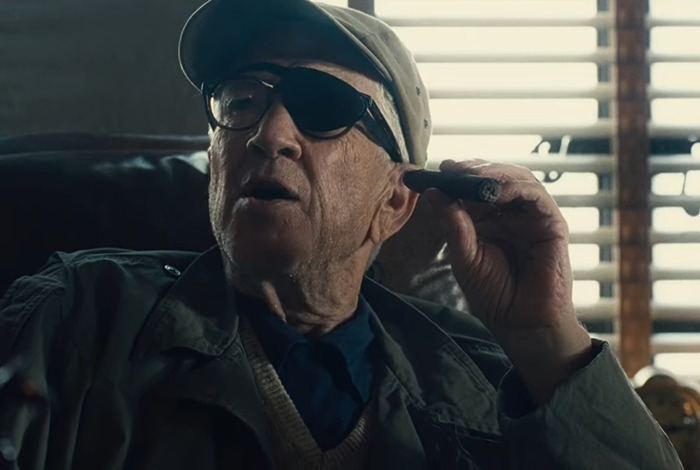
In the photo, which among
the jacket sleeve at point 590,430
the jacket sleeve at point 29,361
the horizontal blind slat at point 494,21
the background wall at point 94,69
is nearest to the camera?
the jacket sleeve at point 29,361

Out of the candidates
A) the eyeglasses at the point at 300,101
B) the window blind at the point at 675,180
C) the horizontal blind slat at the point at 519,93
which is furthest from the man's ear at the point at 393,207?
the window blind at the point at 675,180

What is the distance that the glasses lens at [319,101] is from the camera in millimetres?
1237

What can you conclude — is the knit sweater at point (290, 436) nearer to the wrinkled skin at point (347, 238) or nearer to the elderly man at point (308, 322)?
the elderly man at point (308, 322)

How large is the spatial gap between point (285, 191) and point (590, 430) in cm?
53

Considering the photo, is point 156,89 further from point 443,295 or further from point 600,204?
point 600,204

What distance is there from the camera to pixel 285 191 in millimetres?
1219

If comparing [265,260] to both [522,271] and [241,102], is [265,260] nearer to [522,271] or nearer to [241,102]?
[241,102]

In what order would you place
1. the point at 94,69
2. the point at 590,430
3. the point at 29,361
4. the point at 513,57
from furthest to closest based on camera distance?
1. the point at 513,57
2. the point at 94,69
3. the point at 590,430
4. the point at 29,361

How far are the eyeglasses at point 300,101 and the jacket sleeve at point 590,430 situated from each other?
1.61 feet

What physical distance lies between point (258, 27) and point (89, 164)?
0.40 m

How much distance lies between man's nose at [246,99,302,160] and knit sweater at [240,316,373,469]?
28cm

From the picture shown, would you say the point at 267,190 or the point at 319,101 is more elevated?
the point at 319,101

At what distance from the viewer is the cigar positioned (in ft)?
3.48

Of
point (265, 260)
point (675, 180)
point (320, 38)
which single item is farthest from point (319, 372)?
point (675, 180)
